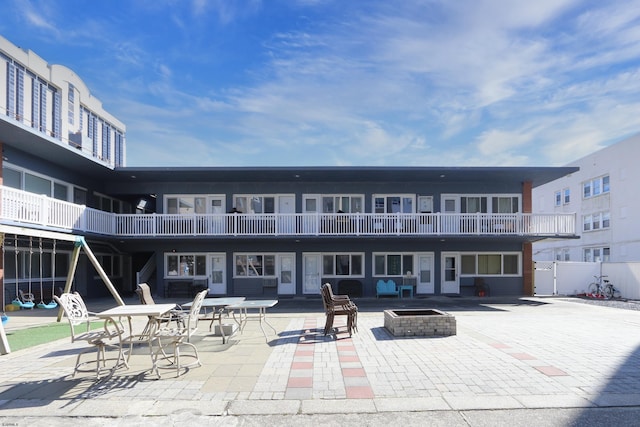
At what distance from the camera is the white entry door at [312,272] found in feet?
60.7

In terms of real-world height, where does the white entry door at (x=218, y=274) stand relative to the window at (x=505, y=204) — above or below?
below

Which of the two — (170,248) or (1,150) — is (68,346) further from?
(170,248)

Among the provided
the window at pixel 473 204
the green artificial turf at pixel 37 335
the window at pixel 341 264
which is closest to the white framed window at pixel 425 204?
the window at pixel 473 204

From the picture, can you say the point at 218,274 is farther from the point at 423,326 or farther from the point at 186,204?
the point at 423,326

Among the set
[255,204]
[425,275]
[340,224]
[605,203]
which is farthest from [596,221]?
[255,204]

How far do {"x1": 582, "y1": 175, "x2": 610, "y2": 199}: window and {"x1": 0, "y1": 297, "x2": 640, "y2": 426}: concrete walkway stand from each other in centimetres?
2465

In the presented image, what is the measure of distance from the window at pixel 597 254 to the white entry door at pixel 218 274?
2631 cm

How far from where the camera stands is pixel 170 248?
18234 mm

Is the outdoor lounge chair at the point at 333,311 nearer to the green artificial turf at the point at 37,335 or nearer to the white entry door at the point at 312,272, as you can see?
the green artificial turf at the point at 37,335

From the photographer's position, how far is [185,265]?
1864 centimetres

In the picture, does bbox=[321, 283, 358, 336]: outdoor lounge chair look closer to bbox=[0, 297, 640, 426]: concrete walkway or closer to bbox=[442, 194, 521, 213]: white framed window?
bbox=[0, 297, 640, 426]: concrete walkway

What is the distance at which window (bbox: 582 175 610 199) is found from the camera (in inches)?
1113

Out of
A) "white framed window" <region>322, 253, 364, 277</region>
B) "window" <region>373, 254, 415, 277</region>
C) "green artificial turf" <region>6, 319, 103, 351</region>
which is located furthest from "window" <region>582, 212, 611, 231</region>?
"green artificial turf" <region>6, 319, 103, 351</region>

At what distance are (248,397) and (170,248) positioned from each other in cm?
1476
